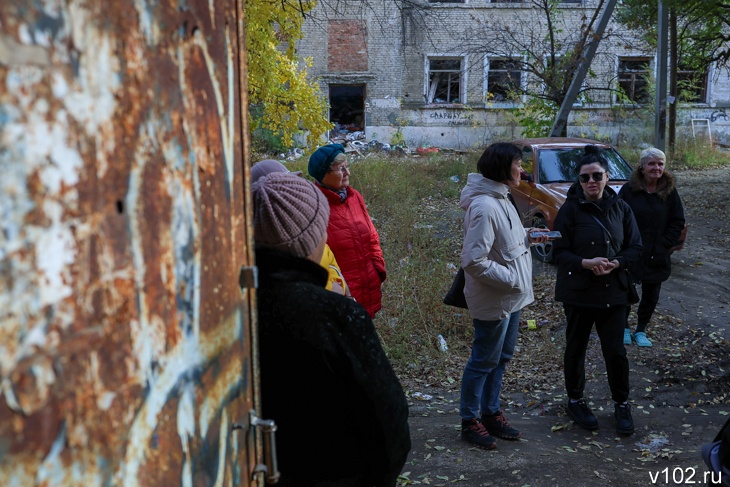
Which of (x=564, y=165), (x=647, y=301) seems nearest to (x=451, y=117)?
(x=564, y=165)

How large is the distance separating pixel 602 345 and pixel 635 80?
943 inches

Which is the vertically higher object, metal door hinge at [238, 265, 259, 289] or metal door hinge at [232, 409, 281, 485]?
metal door hinge at [238, 265, 259, 289]

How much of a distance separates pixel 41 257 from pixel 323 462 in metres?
1.34

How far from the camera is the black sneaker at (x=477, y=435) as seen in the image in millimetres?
4539

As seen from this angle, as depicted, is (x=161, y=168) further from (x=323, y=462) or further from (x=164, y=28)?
(x=323, y=462)

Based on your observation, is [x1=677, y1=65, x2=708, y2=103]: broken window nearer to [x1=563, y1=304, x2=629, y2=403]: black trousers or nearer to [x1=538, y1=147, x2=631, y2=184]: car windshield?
[x1=538, y1=147, x2=631, y2=184]: car windshield

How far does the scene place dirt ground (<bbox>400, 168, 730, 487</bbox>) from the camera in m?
4.27

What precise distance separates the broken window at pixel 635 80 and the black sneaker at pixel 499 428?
23.5 meters

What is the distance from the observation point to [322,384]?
1963 millimetres

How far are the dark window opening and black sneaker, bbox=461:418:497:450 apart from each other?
2297cm

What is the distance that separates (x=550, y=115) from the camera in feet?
57.0

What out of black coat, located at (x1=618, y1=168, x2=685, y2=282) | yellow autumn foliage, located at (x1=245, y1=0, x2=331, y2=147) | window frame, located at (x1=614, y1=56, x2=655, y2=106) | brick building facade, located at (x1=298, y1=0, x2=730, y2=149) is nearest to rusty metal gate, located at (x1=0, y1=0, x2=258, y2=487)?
black coat, located at (x1=618, y1=168, x2=685, y2=282)

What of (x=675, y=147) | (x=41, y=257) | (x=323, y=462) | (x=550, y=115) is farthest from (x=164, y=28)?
(x=675, y=147)

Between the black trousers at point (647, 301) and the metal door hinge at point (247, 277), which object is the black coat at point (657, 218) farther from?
the metal door hinge at point (247, 277)
